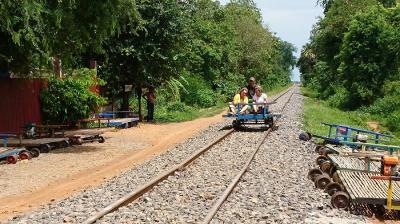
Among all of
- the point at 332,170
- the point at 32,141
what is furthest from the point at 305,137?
the point at 32,141

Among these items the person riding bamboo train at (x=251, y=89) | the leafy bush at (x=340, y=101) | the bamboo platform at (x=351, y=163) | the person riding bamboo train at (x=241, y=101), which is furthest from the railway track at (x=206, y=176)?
the leafy bush at (x=340, y=101)

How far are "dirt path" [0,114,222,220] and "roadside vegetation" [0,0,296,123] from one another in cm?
239

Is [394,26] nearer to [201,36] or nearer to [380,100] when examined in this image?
[380,100]

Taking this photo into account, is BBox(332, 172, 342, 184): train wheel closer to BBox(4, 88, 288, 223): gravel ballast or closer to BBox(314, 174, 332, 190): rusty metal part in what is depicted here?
BBox(314, 174, 332, 190): rusty metal part

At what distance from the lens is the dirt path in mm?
10945

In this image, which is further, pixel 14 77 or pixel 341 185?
pixel 14 77

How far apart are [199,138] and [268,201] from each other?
11.2 m

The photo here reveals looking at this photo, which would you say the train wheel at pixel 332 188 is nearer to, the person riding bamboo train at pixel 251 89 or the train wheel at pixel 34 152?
the train wheel at pixel 34 152

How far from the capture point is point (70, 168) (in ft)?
48.7

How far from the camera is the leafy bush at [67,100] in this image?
20.5 m

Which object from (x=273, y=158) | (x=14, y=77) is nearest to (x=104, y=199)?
(x=273, y=158)

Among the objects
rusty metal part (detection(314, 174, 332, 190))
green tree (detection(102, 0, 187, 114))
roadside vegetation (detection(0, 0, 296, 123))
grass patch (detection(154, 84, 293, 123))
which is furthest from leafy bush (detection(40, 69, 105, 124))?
rusty metal part (detection(314, 174, 332, 190))

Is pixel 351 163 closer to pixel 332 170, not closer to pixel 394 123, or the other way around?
pixel 332 170

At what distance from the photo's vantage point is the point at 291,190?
10.7 m
